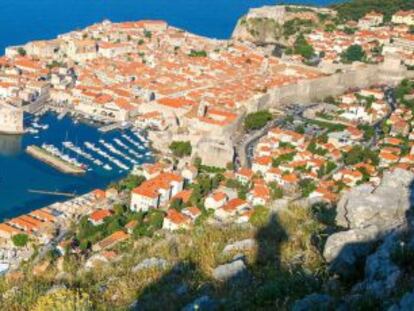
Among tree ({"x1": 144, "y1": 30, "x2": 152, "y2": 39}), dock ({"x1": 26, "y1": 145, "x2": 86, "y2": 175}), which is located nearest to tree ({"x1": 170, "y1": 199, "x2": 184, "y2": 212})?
dock ({"x1": 26, "y1": 145, "x2": 86, "y2": 175})

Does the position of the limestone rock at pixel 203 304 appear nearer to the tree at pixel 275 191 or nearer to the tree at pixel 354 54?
the tree at pixel 275 191

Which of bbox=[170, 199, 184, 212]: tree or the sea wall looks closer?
bbox=[170, 199, 184, 212]: tree

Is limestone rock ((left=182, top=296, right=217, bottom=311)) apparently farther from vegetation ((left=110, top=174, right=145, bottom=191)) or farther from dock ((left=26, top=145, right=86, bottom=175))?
dock ((left=26, top=145, right=86, bottom=175))

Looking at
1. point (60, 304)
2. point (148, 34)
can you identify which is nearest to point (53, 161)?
point (60, 304)

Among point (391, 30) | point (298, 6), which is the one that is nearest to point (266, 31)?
point (298, 6)

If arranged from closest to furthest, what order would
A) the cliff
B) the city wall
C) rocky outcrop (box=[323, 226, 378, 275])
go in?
rocky outcrop (box=[323, 226, 378, 275]) < the city wall < the cliff

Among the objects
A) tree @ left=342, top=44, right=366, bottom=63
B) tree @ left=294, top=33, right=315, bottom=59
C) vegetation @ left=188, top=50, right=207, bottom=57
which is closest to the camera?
tree @ left=342, top=44, right=366, bottom=63
